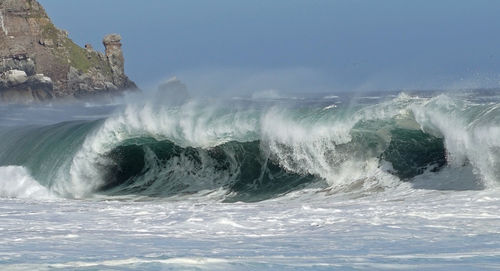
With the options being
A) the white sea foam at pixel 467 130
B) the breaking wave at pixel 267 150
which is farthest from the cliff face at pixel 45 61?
the white sea foam at pixel 467 130

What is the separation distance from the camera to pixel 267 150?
632 inches

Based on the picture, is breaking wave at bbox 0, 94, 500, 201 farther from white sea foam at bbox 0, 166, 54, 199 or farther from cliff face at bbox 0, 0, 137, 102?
cliff face at bbox 0, 0, 137, 102

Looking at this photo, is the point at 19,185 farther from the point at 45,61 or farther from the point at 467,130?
the point at 45,61

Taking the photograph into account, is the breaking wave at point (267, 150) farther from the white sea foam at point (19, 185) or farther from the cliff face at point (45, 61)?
the cliff face at point (45, 61)

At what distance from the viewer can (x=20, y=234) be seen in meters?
9.41

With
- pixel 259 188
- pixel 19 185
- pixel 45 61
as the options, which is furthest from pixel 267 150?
pixel 45 61

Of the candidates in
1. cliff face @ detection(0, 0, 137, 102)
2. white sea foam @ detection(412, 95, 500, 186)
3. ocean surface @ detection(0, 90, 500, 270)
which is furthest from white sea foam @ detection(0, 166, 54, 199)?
cliff face @ detection(0, 0, 137, 102)

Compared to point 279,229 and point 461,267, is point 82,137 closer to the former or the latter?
point 279,229

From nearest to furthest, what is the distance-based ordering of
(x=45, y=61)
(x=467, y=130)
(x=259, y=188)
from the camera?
(x=467, y=130) → (x=259, y=188) → (x=45, y=61)

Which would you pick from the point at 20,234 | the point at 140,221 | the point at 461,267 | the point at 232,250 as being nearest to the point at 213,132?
the point at 140,221

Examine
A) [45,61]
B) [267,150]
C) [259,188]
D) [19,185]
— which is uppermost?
[45,61]

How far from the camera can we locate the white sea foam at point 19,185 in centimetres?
1705

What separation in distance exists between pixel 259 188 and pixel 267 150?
0.92 m

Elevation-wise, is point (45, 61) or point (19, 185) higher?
point (45, 61)
